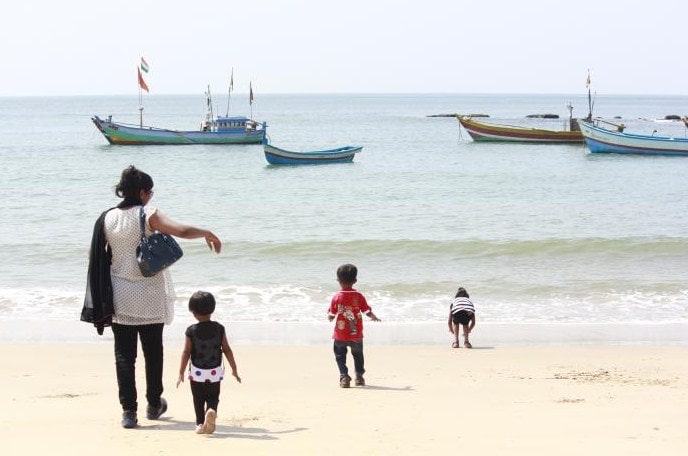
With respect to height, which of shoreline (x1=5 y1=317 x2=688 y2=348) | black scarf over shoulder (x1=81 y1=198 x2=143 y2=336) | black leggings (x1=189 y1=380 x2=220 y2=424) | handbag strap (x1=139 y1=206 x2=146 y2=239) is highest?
handbag strap (x1=139 y1=206 x2=146 y2=239)

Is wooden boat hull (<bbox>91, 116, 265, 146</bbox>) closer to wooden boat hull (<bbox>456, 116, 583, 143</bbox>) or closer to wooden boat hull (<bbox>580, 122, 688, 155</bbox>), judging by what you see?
wooden boat hull (<bbox>456, 116, 583, 143</bbox>)

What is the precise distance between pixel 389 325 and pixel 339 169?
31.8 m

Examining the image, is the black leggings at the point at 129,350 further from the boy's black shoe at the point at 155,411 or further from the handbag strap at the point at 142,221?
the handbag strap at the point at 142,221

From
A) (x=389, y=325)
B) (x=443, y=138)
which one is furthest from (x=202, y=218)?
(x=443, y=138)

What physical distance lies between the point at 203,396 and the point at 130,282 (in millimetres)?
762

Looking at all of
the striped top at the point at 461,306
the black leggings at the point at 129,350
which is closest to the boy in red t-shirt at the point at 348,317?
the black leggings at the point at 129,350

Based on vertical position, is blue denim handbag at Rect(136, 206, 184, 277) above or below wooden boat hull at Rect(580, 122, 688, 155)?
above

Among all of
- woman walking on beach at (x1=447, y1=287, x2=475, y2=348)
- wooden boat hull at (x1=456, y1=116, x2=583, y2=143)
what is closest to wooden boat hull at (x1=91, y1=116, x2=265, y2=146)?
wooden boat hull at (x1=456, y1=116, x2=583, y2=143)

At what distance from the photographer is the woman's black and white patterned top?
5.44m

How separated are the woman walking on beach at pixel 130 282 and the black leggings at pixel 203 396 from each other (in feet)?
1.22

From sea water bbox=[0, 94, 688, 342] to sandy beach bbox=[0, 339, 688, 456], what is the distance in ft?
3.90

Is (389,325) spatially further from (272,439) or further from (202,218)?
(202,218)

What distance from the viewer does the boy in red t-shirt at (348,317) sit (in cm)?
717

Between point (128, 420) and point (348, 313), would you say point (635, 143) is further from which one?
point (128, 420)
